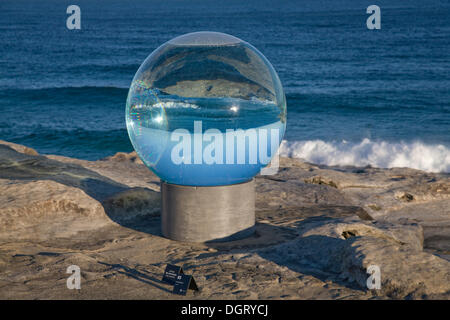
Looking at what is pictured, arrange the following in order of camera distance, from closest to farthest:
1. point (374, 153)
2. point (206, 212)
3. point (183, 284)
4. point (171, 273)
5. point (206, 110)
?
point (183, 284) → point (171, 273) → point (206, 110) → point (206, 212) → point (374, 153)

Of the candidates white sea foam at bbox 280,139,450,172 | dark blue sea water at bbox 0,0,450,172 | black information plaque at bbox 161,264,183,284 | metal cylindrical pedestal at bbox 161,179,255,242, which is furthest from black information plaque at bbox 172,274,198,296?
dark blue sea water at bbox 0,0,450,172

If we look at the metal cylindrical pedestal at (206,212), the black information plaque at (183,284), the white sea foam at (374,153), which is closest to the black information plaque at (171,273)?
the black information plaque at (183,284)

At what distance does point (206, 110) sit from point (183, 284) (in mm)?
1841

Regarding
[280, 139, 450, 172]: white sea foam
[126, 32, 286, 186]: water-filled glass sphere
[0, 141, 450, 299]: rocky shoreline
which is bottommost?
[280, 139, 450, 172]: white sea foam

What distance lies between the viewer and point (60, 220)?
20.8 ft

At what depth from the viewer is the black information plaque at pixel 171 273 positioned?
450cm

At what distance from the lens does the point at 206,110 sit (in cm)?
555

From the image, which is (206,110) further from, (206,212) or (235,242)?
(235,242)

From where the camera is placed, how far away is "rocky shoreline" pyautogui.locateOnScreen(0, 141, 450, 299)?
4.51 m

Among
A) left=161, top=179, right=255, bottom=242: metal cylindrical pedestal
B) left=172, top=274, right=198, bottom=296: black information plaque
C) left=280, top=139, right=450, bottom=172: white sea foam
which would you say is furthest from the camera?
left=280, top=139, right=450, bottom=172: white sea foam

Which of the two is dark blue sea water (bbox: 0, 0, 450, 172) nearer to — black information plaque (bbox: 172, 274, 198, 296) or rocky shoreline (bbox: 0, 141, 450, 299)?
rocky shoreline (bbox: 0, 141, 450, 299)

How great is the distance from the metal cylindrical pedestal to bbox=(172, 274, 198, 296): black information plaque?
1.48 meters

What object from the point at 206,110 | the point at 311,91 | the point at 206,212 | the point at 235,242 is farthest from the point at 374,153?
the point at 206,110

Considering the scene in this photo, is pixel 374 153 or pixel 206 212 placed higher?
pixel 206 212
